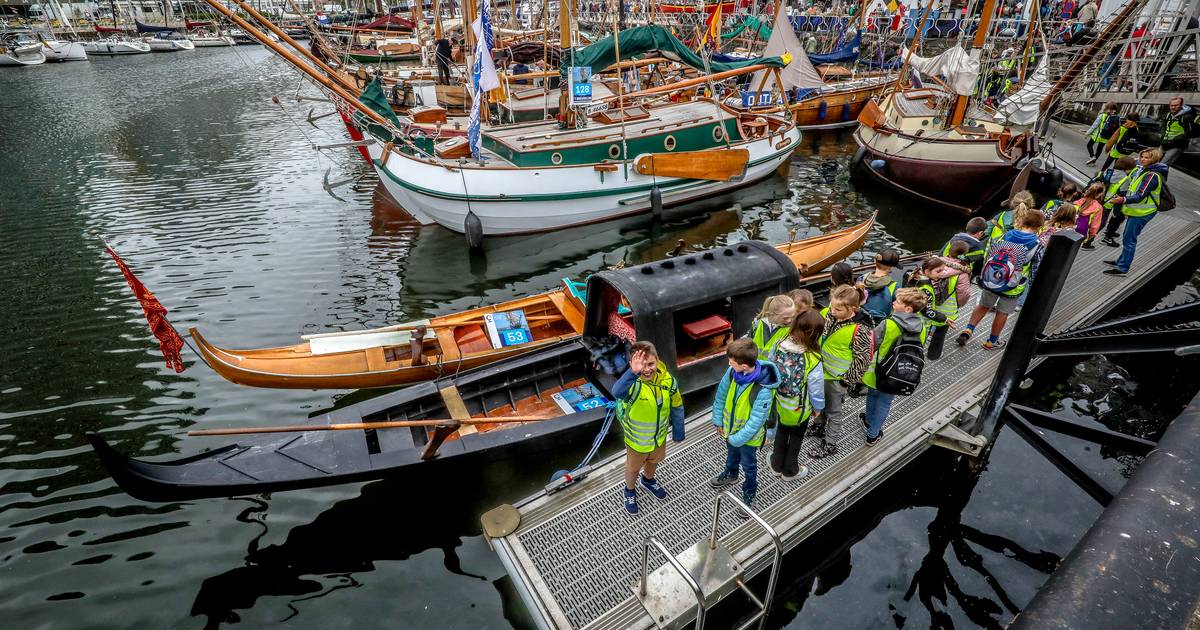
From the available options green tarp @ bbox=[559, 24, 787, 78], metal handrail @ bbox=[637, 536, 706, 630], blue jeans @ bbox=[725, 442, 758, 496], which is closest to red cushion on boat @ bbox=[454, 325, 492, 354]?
blue jeans @ bbox=[725, 442, 758, 496]

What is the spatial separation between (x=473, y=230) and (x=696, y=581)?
11.5 metres

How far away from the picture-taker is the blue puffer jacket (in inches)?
181

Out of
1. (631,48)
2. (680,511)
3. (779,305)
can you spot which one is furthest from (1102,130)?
(680,511)

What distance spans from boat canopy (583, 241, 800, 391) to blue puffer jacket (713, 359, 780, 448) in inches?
73.8

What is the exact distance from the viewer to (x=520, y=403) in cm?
795

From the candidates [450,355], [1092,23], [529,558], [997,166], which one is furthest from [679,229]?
[1092,23]

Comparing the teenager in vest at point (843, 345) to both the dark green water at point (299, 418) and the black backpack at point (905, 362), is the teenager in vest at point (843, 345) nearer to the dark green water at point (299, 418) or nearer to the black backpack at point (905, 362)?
the black backpack at point (905, 362)

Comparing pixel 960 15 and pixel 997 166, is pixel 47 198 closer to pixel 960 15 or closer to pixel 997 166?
pixel 997 166

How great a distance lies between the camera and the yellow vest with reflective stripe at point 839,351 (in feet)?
17.6

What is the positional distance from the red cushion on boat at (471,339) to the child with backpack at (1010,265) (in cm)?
712

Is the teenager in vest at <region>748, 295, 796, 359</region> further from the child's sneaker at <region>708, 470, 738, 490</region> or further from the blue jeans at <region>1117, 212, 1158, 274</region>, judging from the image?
the blue jeans at <region>1117, 212, 1158, 274</region>

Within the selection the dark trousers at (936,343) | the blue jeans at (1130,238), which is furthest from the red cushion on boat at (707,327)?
the blue jeans at (1130,238)

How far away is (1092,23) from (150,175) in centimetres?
3962

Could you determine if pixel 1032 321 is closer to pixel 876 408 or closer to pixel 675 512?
pixel 876 408
